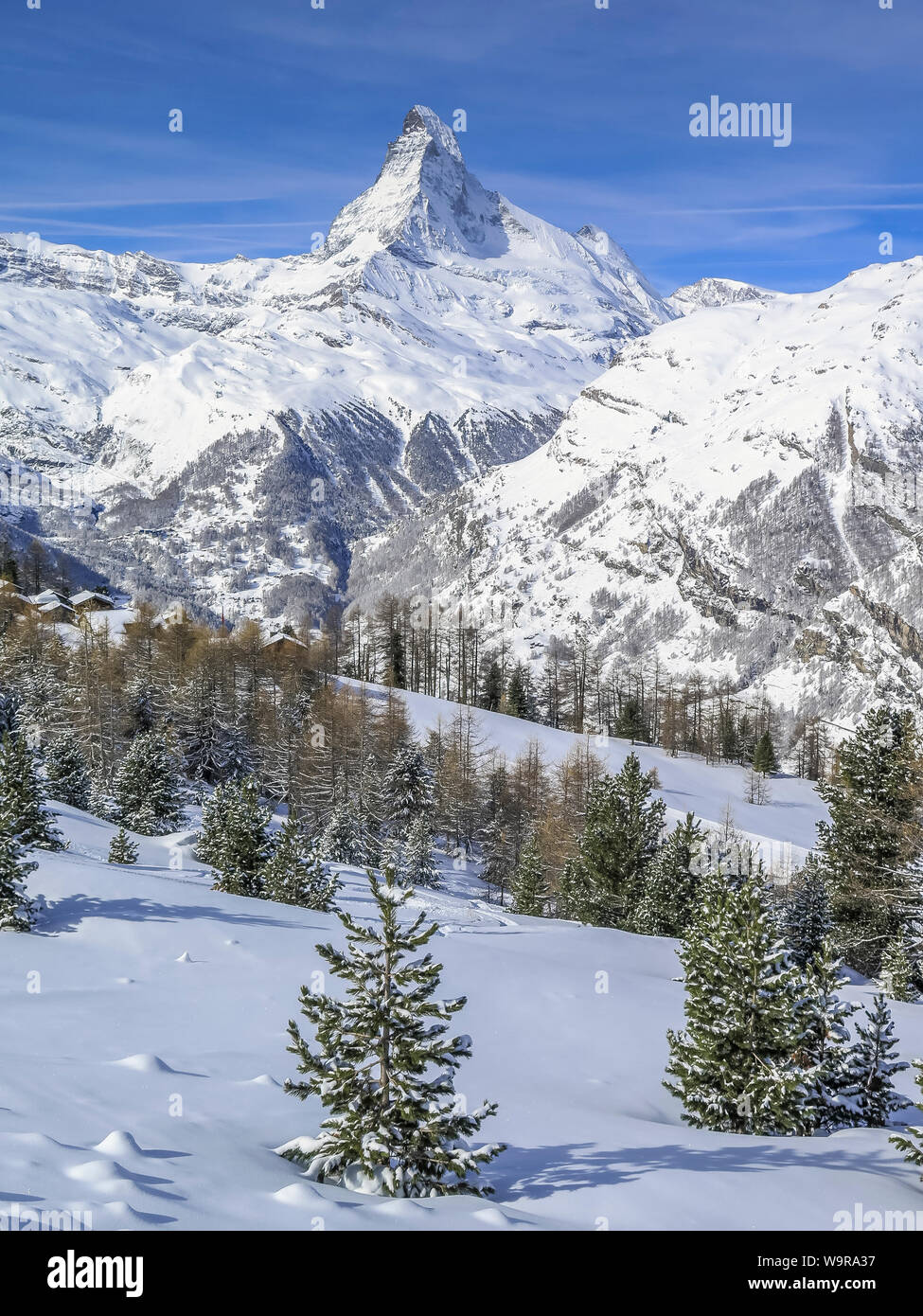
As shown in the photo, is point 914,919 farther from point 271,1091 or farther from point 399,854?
point 399,854

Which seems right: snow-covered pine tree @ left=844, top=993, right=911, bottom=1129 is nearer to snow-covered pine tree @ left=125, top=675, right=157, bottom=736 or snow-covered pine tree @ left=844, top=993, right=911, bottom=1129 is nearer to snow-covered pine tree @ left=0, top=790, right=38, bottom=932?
snow-covered pine tree @ left=0, top=790, right=38, bottom=932

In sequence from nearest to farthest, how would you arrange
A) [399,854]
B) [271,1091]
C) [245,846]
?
[271,1091]
[245,846]
[399,854]

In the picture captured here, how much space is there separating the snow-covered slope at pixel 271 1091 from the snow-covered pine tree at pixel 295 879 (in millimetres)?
2870

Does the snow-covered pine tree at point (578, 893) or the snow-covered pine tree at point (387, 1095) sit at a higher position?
the snow-covered pine tree at point (387, 1095)

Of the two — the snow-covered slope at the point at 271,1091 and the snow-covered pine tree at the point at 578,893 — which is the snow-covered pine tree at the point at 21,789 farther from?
the snow-covered pine tree at the point at 578,893

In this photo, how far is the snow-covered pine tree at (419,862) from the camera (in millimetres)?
44250

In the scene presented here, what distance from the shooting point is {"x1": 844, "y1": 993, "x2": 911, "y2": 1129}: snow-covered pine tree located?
449 inches

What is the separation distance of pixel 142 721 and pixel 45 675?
263 inches

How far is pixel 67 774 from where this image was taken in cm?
3459

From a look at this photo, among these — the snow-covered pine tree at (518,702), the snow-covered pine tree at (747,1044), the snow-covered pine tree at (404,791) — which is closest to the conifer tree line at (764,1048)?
the snow-covered pine tree at (747,1044)

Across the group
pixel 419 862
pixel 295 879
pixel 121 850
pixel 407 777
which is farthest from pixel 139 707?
pixel 295 879

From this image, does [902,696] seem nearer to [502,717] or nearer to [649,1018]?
[502,717]

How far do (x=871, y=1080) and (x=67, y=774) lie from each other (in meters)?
31.1

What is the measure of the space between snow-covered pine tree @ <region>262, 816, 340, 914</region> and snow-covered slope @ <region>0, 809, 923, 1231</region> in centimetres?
287
